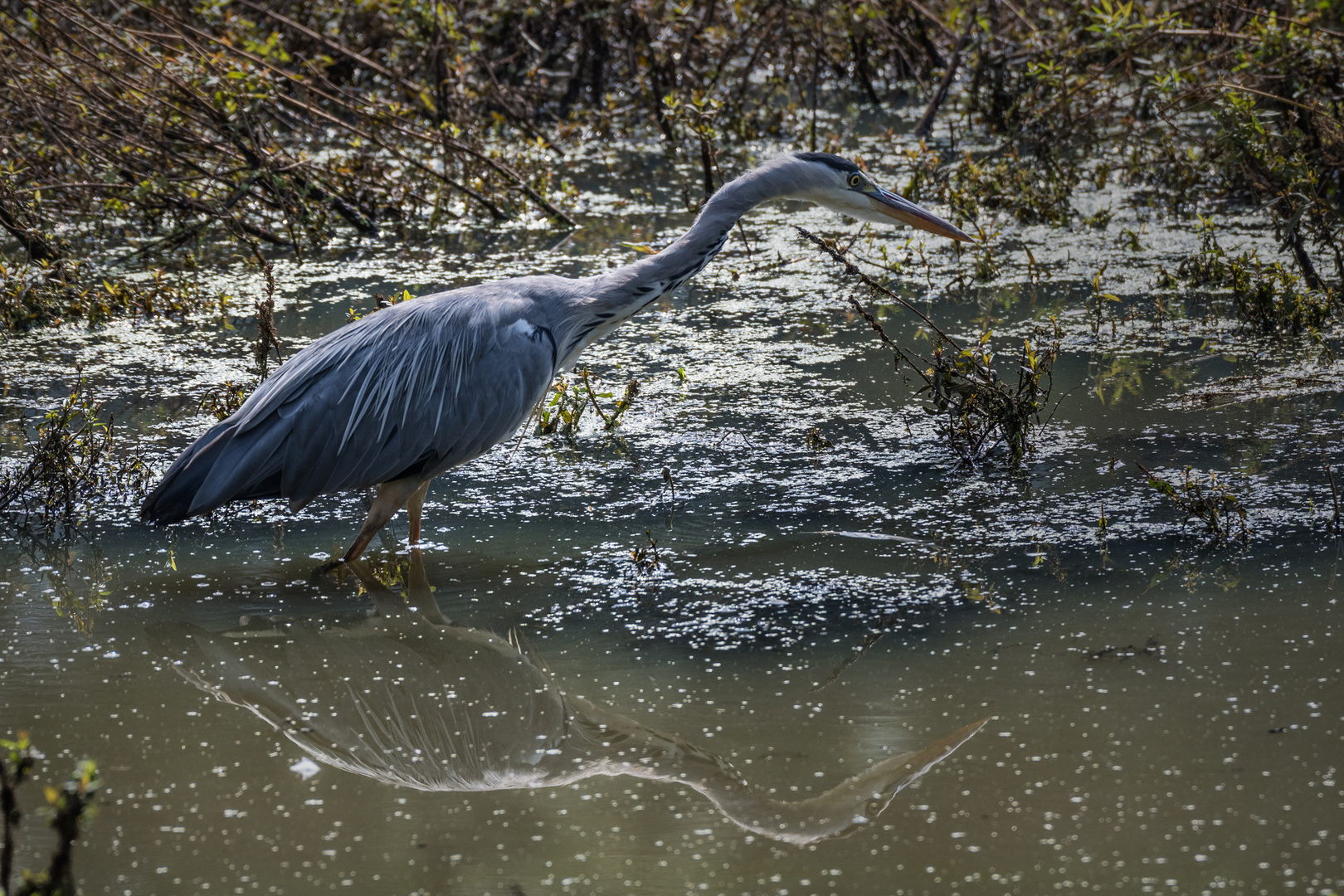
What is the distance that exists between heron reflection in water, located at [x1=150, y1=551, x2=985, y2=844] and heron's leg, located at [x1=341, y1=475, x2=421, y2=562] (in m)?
0.17

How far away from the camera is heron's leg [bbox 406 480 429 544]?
438 cm

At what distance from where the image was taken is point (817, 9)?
31.7 ft

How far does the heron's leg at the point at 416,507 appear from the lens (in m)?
4.38

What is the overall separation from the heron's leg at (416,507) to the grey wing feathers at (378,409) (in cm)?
12

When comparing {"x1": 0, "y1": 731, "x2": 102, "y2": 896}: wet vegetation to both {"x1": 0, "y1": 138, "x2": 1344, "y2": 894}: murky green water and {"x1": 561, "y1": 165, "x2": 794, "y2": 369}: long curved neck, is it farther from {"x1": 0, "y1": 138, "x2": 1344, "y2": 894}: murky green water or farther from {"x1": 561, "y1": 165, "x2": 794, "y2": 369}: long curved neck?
{"x1": 561, "y1": 165, "x2": 794, "y2": 369}: long curved neck

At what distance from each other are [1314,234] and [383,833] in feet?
18.0

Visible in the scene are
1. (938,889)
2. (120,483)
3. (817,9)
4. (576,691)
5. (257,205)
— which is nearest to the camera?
(938,889)

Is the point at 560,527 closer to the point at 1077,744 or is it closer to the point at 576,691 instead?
the point at 576,691

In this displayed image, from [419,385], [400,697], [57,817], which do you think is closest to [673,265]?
[419,385]

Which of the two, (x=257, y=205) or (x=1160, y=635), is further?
(x=257, y=205)

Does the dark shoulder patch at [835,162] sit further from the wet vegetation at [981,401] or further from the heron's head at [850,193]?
the wet vegetation at [981,401]

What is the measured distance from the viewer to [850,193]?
4.67m

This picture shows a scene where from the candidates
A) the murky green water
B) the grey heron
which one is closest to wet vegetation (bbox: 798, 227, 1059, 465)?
the murky green water

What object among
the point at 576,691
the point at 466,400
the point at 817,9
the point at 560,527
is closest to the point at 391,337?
the point at 466,400
